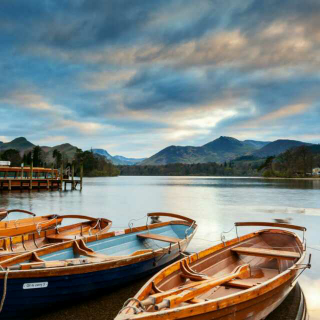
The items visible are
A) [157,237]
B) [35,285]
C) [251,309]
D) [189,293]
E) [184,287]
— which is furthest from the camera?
[157,237]

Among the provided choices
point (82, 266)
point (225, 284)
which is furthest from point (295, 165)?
point (82, 266)

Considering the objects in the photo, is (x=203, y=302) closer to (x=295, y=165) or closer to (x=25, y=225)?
(x=25, y=225)

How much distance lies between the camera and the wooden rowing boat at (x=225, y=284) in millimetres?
5152

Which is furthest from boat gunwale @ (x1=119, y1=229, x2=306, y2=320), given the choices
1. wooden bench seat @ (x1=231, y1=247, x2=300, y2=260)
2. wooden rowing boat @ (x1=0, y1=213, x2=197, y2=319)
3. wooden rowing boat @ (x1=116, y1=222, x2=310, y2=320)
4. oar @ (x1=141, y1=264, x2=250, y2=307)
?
wooden rowing boat @ (x1=0, y1=213, x2=197, y2=319)

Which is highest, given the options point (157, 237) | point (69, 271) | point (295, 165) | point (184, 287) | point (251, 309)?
point (295, 165)

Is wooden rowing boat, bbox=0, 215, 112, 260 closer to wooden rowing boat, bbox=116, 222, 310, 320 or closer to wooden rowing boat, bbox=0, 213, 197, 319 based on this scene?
wooden rowing boat, bbox=0, 213, 197, 319

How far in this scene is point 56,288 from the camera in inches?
281

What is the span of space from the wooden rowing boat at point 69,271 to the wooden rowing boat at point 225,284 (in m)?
1.88

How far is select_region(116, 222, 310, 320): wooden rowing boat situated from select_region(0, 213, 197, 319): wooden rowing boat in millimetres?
1876

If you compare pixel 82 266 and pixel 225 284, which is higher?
pixel 82 266

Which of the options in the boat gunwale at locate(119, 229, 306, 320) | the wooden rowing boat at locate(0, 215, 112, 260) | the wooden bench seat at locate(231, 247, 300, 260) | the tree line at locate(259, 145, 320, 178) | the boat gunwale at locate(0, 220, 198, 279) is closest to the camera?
the boat gunwale at locate(119, 229, 306, 320)

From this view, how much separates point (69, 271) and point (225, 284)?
12.4ft

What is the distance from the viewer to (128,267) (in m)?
8.70

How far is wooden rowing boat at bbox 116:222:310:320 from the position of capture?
5.15 metres
